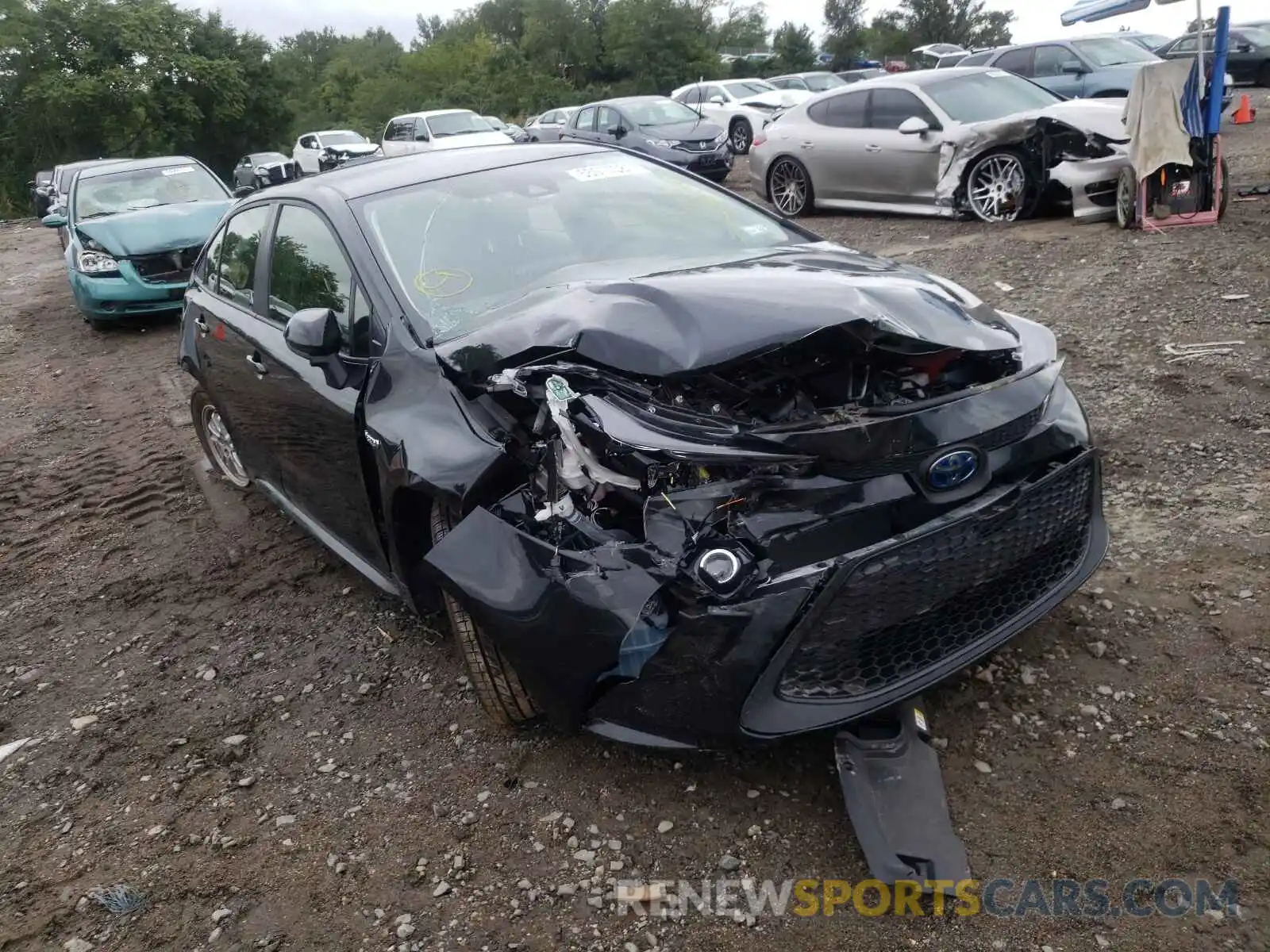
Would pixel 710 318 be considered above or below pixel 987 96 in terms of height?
below

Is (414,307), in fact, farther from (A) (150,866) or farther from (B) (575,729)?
(A) (150,866)

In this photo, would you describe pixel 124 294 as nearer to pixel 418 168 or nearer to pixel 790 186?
pixel 418 168

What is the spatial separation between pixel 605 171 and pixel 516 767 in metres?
2.41

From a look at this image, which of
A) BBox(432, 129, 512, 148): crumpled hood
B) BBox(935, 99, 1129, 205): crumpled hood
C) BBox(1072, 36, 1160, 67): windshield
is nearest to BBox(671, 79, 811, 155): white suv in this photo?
BBox(432, 129, 512, 148): crumpled hood

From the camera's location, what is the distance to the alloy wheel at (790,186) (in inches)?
441

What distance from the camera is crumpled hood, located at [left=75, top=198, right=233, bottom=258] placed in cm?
969

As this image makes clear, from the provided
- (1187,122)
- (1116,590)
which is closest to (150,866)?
(1116,590)

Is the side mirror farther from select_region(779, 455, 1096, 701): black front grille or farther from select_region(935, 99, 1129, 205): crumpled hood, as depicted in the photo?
select_region(935, 99, 1129, 205): crumpled hood

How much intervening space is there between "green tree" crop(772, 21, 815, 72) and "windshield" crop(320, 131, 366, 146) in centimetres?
2833

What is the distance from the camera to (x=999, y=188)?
913 cm

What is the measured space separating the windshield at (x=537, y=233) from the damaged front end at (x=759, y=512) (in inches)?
23.5

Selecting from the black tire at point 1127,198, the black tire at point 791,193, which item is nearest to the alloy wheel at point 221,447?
the black tire at point 1127,198

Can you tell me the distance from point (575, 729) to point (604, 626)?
403 mm

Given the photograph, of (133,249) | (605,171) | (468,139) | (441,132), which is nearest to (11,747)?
(605,171)
